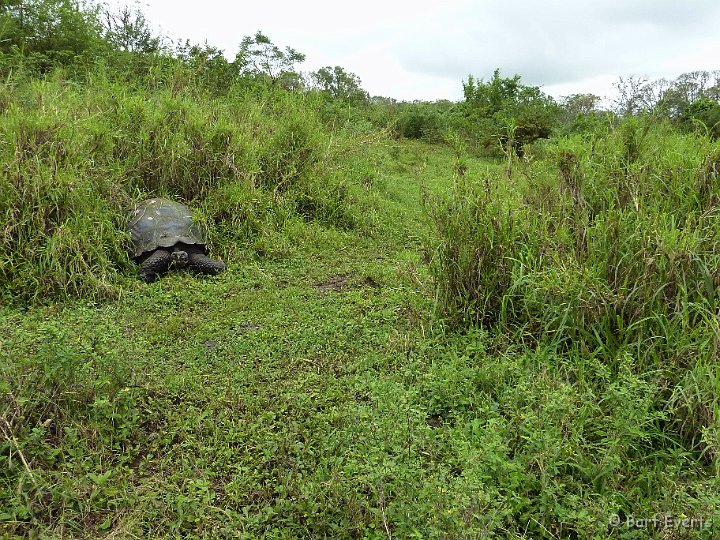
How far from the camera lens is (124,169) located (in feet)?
17.0

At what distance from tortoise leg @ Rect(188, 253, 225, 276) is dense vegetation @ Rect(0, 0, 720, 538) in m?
0.12

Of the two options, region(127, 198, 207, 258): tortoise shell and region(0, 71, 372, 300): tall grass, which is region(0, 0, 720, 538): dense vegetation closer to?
region(0, 71, 372, 300): tall grass

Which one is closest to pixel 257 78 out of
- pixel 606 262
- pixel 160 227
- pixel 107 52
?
pixel 107 52

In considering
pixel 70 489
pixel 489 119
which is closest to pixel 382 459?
pixel 70 489

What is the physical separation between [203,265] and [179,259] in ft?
0.76

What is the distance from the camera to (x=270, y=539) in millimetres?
1859

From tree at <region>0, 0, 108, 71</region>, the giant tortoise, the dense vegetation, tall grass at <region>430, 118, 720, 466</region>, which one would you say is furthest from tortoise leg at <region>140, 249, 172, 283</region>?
tree at <region>0, 0, 108, 71</region>

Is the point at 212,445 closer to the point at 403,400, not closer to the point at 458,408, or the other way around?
the point at 403,400

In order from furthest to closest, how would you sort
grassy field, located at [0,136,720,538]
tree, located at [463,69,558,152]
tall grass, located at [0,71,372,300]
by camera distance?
tree, located at [463,69,558,152] → tall grass, located at [0,71,372,300] → grassy field, located at [0,136,720,538]

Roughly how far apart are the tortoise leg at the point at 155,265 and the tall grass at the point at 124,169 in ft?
0.63

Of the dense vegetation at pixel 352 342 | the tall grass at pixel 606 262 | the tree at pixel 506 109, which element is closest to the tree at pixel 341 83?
the tree at pixel 506 109

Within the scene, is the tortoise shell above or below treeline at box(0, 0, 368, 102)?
below

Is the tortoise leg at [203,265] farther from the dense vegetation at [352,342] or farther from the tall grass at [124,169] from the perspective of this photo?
the tall grass at [124,169]

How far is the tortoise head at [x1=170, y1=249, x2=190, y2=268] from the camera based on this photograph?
15.2ft
